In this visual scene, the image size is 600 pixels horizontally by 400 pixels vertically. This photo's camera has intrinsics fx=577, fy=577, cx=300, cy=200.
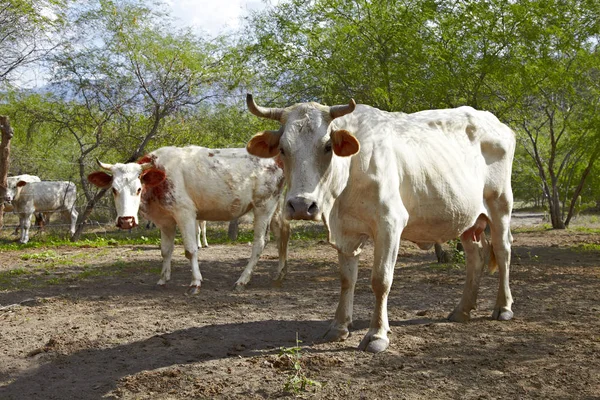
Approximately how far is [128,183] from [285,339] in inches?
140

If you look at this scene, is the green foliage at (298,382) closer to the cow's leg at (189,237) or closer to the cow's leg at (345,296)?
the cow's leg at (345,296)

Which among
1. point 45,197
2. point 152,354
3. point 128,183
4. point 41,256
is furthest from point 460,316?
point 45,197

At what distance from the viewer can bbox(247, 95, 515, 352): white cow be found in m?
4.38

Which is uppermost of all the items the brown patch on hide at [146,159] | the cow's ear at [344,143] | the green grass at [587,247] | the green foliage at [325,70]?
the green foliage at [325,70]

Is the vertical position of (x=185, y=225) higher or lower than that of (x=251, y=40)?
lower

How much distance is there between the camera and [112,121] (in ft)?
58.7

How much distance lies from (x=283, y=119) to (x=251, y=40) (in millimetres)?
11333

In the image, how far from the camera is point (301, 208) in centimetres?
411

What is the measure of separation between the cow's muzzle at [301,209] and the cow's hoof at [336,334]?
1433 millimetres

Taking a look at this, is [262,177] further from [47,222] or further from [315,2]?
[47,222]

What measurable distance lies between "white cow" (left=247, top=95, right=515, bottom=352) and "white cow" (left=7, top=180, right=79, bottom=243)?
13.6m

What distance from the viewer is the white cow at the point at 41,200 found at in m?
16.7

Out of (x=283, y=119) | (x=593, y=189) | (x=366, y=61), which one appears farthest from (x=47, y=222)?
(x=593, y=189)

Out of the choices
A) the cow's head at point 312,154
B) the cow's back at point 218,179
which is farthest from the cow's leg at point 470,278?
the cow's back at point 218,179
